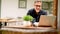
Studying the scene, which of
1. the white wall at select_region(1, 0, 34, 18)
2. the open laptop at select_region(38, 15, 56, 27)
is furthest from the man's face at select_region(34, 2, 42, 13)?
the white wall at select_region(1, 0, 34, 18)

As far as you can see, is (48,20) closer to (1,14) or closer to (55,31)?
(55,31)

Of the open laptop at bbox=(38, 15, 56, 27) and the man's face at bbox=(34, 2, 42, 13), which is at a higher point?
the man's face at bbox=(34, 2, 42, 13)

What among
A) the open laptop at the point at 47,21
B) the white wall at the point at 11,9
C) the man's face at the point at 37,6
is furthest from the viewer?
the white wall at the point at 11,9

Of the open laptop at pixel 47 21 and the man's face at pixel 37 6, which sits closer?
the open laptop at pixel 47 21

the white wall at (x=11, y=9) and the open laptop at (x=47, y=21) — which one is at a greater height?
the white wall at (x=11, y=9)

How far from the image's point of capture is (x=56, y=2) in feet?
5.72

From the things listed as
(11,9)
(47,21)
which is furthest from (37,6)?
(11,9)

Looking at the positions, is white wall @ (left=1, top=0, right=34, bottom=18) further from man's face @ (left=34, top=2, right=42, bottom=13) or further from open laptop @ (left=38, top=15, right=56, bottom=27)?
open laptop @ (left=38, top=15, right=56, bottom=27)

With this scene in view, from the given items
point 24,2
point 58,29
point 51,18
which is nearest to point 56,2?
point 51,18

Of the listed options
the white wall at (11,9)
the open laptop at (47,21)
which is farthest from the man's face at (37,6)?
the white wall at (11,9)

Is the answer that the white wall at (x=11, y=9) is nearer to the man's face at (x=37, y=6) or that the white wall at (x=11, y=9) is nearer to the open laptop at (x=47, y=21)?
the man's face at (x=37, y=6)

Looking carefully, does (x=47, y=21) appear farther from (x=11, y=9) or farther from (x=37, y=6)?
(x=11, y=9)

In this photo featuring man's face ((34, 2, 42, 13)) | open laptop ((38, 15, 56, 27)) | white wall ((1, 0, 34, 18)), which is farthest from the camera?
white wall ((1, 0, 34, 18))

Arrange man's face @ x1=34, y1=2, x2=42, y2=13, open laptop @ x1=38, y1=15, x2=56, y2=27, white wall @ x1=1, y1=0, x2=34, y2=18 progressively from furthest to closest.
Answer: white wall @ x1=1, y1=0, x2=34, y2=18 < man's face @ x1=34, y1=2, x2=42, y2=13 < open laptop @ x1=38, y1=15, x2=56, y2=27
